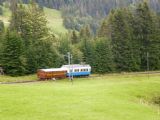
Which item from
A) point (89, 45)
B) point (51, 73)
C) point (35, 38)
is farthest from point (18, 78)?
point (89, 45)

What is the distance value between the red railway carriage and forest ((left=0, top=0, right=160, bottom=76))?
570 centimetres

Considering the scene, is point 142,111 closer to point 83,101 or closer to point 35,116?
point 83,101

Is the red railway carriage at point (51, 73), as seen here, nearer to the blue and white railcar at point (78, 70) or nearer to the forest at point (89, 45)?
the blue and white railcar at point (78, 70)

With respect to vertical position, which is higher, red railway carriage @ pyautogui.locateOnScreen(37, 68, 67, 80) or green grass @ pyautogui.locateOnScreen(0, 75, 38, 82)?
red railway carriage @ pyautogui.locateOnScreen(37, 68, 67, 80)

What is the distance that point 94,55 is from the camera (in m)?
93.8

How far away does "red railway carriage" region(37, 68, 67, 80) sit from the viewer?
78.8 metres

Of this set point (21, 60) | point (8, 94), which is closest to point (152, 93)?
point (8, 94)

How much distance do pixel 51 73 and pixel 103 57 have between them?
18.4m

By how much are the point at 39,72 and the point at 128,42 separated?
1148 inches

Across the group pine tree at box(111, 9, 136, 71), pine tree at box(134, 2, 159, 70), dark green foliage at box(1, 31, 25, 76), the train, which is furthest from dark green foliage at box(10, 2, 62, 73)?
pine tree at box(134, 2, 159, 70)

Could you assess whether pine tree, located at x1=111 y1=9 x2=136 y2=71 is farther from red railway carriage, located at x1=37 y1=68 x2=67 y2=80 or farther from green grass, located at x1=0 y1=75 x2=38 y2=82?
green grass, located at x1=0 y1=75 x2=38 y2=82

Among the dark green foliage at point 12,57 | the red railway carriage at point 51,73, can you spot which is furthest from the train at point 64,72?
the dark green foliage at point 12,57

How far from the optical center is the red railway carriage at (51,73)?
3103 inches

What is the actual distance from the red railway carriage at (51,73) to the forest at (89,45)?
Result: 18.7 ft
